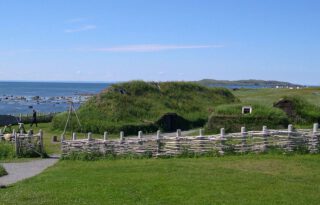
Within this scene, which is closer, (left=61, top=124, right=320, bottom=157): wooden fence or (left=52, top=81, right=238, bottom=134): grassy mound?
(left=61, top=124, right=320, bottom=157): wooden fence

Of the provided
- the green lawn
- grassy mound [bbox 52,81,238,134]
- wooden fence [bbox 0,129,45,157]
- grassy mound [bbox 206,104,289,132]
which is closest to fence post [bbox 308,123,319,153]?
the green lawn

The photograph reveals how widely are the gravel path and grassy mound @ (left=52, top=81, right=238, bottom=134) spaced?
45.7 ft

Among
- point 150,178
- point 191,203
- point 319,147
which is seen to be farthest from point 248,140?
point 191,203

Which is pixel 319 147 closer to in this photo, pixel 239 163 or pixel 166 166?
pixel 239 163

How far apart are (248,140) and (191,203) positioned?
11.0 meters

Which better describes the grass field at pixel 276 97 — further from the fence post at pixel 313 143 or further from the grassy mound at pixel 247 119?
the fence post at pixel 313 143

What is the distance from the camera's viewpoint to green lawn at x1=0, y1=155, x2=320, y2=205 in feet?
45.6

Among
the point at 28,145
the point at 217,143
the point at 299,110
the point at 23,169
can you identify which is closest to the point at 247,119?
the point at 299,110

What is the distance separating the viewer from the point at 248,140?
23750 millimetres

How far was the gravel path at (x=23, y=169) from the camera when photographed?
65.7 ft

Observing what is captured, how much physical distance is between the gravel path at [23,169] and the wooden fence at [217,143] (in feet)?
6.49

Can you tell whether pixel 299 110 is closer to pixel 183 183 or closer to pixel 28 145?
pixel 28 145

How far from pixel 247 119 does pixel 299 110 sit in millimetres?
6141

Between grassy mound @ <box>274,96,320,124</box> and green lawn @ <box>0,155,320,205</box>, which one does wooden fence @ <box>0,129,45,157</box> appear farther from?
grassy mound @ <box>274,96,320,124</box>
